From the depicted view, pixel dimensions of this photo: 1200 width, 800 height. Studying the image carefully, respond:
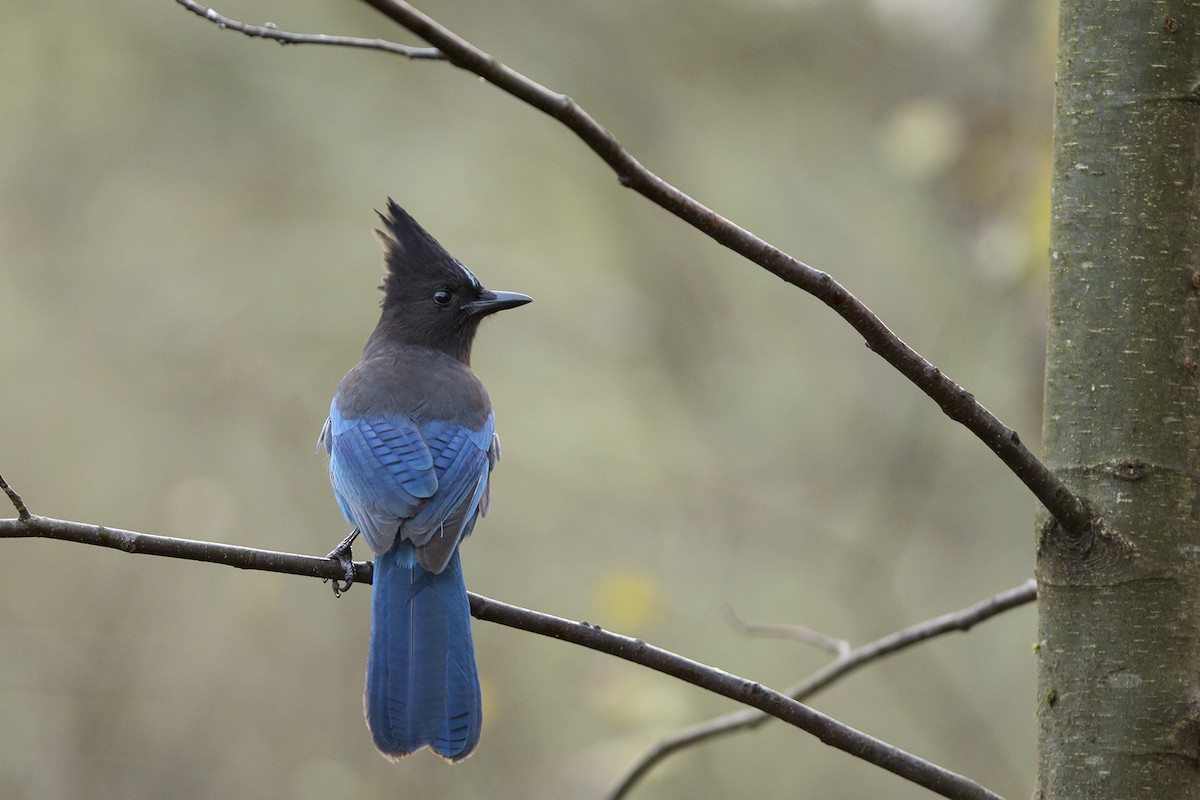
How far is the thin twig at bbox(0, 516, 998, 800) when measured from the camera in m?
1.87

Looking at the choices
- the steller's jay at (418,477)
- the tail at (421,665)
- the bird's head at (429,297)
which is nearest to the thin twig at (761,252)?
the tail at (421,665)

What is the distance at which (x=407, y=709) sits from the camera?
2.60 m

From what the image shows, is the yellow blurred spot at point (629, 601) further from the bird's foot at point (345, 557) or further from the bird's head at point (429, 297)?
the bird's foot at point (345, 557)

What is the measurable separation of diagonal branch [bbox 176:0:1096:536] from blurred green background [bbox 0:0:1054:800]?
4061 mm

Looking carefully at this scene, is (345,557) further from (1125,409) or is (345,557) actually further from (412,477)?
(1125,409)

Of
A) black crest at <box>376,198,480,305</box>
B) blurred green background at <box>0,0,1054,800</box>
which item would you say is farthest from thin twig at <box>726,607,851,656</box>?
blurred green background at <box>0,0,1054,800</box>

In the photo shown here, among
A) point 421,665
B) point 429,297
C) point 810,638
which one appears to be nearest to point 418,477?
point 421,665

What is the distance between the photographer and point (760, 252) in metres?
1.56

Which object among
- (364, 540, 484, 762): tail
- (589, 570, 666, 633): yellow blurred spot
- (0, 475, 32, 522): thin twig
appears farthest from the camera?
(589, 570, 666, 633): yellow blurred spot

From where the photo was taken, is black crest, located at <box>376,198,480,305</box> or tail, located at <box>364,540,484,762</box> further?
black crest, located at <box>376,198,480,305</box>

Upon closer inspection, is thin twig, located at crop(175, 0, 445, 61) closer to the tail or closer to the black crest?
the tail

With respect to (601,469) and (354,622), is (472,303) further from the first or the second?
(601,469)

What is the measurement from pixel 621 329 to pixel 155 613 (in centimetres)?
282

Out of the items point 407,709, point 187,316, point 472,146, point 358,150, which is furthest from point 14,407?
point 407,709
